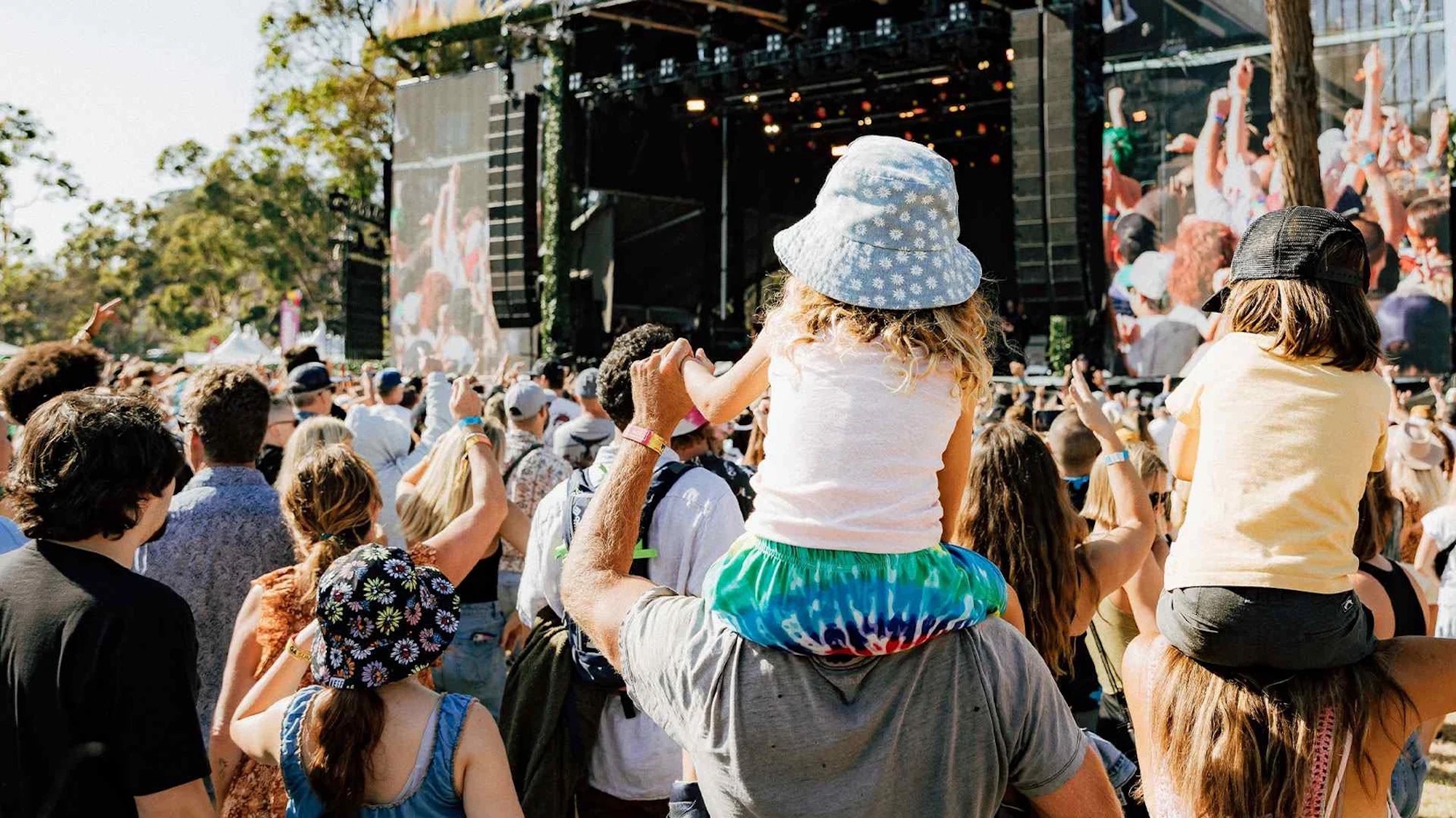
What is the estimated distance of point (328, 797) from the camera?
2.29 m

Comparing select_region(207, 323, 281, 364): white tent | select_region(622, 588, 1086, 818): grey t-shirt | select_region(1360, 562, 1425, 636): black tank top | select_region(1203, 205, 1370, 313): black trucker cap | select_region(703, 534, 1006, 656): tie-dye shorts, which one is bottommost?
select_region(1360, 562, 1425, 636): black tank top

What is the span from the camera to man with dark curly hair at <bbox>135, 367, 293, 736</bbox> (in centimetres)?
340

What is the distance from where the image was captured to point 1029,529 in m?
2.94

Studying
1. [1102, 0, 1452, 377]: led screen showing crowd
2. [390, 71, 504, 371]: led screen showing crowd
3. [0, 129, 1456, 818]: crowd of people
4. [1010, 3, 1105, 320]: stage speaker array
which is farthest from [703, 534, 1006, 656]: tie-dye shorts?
[390, 71, 504, 371]: led screen showing crowd

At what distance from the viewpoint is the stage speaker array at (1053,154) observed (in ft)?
44.5

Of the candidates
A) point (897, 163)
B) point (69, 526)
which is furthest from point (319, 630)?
point (897, 163)

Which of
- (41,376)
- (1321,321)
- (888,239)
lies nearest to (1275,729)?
(1321,321)

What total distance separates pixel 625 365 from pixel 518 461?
2117 mm

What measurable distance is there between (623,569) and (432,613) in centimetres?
73

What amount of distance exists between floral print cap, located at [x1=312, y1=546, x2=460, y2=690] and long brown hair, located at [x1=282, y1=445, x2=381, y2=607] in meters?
0.65

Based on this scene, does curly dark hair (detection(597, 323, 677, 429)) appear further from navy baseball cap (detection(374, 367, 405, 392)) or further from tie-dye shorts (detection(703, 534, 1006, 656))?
navy baseball cap (detection(374, 367, 405, 392))

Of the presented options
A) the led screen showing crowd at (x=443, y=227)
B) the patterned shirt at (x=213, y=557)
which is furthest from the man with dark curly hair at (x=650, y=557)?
the led screen showing crowd at (x=443, y=227)

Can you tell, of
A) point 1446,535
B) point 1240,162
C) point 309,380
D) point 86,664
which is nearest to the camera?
point 86,664

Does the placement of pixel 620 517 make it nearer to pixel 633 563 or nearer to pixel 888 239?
pixel 888 239
